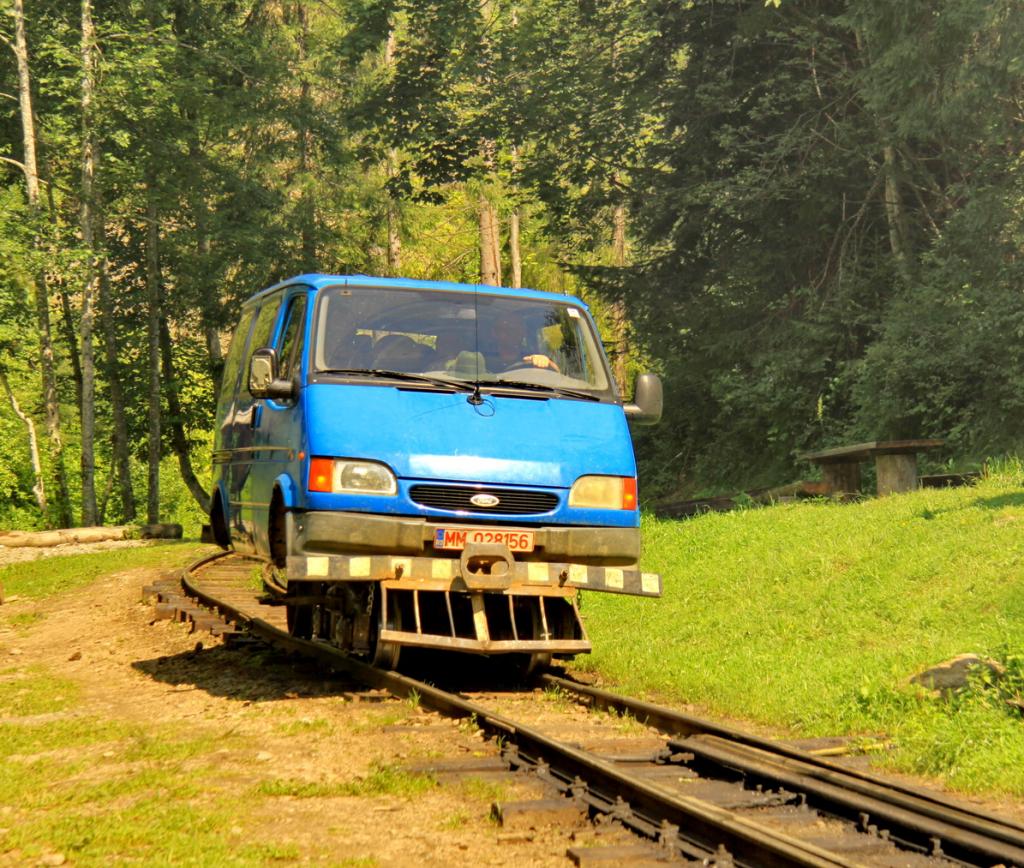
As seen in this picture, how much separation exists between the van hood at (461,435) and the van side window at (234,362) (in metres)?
2.97

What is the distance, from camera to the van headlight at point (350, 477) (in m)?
9.23

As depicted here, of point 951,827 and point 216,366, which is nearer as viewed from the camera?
point 951,827

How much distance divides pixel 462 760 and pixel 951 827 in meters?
2.54

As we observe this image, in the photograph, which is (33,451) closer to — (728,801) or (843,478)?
(843,478)

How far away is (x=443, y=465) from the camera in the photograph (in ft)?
30.6

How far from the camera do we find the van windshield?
9.92 m

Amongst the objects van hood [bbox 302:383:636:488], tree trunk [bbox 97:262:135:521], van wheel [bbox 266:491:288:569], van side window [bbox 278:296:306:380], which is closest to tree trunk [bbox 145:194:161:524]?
tree trunk [bbox 97:262:135:521]

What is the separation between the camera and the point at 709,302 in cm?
3094

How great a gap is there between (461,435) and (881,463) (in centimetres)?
1140

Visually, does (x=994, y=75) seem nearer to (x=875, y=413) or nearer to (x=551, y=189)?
(x=875, y=413)

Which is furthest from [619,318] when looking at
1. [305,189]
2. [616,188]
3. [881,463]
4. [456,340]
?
[456,340]

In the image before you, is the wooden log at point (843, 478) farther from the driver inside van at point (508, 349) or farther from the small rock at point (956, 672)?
the small rock at point (956, 672)

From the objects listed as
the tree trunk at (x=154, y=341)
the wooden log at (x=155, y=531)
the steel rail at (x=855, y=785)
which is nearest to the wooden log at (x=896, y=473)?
the steel rail at (x=855, y=785)

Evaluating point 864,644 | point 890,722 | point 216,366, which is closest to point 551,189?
point 216,366
